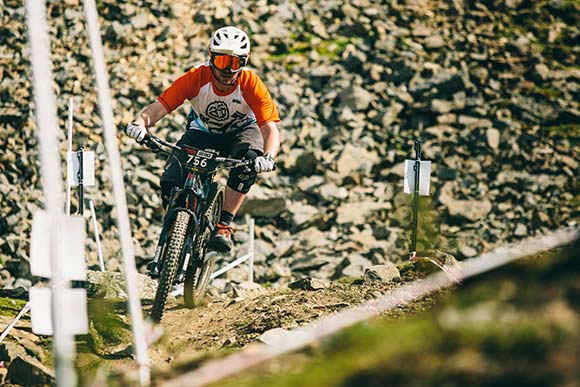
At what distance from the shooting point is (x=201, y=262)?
8.72m

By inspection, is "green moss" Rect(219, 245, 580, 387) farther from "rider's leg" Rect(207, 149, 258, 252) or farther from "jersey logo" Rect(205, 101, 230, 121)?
"jersey logo" Rect(205, 101, 230, 121)

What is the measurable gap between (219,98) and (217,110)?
0.13 meters

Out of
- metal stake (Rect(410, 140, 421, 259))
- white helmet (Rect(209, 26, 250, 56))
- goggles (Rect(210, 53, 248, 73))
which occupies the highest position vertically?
white helmet (Rect(209, 26, 250, 56))

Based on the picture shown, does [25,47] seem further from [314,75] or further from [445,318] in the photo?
[445,318]

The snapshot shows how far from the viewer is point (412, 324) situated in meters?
3.49

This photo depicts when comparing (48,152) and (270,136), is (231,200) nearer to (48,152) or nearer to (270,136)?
(270,136)

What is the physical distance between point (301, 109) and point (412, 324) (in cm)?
1599

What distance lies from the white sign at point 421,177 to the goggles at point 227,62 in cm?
272

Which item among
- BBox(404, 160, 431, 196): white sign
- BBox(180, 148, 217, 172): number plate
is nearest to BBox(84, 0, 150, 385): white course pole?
BBox(180, 148, 217, 172): number plate

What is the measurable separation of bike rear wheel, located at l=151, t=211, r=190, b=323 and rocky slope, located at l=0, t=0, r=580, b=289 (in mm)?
6660

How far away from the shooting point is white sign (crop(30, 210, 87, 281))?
4.37 m

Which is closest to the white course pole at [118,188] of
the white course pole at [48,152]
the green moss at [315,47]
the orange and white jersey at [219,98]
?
the white course pole at [48,152]

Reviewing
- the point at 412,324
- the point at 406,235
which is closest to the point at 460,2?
the point at 406,235

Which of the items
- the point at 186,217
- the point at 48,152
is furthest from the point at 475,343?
the point at 186,217
